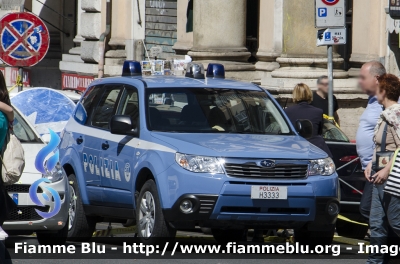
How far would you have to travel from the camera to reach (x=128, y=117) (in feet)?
34.5

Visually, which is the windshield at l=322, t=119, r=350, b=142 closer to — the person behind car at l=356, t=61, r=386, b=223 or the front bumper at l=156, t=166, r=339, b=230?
the front bumper at l=156, t=166, r=339, b=230

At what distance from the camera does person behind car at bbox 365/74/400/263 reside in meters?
8.20

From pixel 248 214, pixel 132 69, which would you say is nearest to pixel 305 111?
pixel 132 69

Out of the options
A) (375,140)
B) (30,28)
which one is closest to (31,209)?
(375,140)

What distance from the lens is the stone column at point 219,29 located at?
20234 millimetres

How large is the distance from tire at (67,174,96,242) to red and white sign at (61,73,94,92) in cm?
1497

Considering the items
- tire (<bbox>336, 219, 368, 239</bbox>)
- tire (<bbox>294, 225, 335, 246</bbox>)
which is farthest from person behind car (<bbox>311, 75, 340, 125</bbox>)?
tire (<bbox>294, 225, 335, 246</bbox>)

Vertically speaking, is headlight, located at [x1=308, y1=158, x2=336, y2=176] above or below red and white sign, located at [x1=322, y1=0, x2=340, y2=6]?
below

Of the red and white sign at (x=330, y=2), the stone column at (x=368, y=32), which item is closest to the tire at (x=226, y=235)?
the red and white sign at (x=330, y=2)

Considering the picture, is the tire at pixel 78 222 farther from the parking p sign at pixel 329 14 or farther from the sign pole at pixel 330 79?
the parking p sign at pixel 329 14

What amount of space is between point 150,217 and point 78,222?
164cm

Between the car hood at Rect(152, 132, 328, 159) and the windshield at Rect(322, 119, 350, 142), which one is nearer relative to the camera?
the car hood at Rect(152, 132, 328, 159)

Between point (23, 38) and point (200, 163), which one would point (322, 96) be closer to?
point (23, 38)

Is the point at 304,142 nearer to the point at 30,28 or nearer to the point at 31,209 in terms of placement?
the point at 31,209
